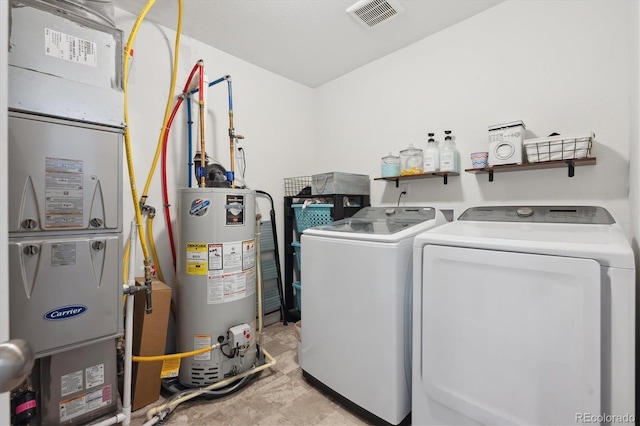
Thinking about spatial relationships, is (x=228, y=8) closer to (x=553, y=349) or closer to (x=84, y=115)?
(x=84, y=115)

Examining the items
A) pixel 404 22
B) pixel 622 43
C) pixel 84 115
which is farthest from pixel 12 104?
pixel 622 43

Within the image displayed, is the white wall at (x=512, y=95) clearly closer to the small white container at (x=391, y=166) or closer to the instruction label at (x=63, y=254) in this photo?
the small white container at (x=391, y=166)

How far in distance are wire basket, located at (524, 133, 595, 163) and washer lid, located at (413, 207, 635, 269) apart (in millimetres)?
304

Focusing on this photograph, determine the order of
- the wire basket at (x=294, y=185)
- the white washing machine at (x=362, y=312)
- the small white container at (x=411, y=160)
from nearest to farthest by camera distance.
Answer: the white washing machine at (x=362, y=312) → the small white container at (x=411, y=160) → the wire basket at (x=294, y=185)

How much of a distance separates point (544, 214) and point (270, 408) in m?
1.91

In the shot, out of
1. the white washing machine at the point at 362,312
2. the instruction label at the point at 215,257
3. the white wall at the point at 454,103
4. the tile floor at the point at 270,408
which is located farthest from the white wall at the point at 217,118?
the white washing machine at the point at 362,312

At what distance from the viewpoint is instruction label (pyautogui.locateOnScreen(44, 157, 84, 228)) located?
114 cm

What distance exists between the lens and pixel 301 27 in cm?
221

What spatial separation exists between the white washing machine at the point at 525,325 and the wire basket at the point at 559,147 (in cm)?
39

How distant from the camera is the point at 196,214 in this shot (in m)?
1.75

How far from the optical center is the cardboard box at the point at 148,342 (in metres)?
1.61

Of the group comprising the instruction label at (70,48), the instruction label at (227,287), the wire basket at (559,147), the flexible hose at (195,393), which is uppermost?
the instruction label at (70,48)

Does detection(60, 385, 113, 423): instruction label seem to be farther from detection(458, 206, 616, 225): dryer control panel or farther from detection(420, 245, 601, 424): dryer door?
detection(458, 206, 616, 225): dryer control panel

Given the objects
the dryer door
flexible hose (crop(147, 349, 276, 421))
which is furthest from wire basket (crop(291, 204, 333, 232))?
the dryer door
